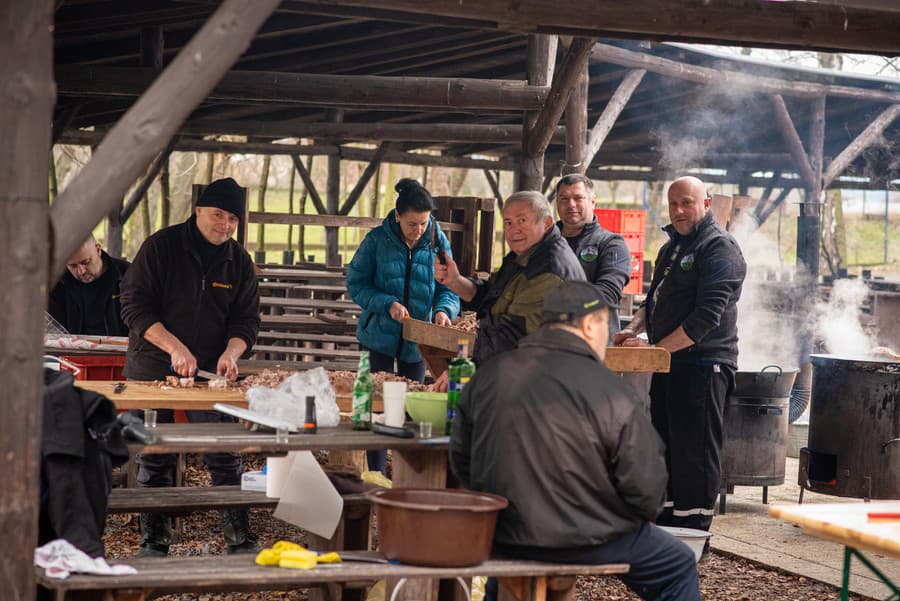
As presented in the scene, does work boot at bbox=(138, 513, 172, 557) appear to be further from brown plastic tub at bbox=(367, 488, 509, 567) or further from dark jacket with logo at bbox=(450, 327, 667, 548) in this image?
dark jacket with logo at bbox=(450, 327, 667, 548)

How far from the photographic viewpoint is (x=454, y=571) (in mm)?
3609

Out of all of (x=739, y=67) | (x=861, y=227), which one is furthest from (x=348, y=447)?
(x=861, y=227)

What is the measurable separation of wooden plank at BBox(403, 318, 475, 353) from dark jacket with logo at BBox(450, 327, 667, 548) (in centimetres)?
215

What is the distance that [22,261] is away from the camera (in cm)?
321

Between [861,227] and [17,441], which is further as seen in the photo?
[861,227]

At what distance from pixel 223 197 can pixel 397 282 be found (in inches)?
58.3

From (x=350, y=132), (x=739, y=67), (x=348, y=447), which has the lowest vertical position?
(x=348, y=447)

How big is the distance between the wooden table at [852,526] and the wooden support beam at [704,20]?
9.18 ft

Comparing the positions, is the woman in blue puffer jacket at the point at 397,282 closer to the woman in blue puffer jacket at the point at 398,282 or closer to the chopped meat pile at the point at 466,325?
the woman in blue puffer jacket at the point at 398,282

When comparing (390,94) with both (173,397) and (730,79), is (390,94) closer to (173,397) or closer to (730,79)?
(730,79)

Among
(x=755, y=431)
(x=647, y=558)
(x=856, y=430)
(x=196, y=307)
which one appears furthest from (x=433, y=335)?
(x=856, y=430)

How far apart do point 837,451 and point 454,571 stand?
4.78 metres

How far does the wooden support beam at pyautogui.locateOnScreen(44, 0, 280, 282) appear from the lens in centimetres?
331

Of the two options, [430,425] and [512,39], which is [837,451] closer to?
[430,425]
